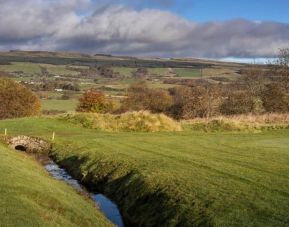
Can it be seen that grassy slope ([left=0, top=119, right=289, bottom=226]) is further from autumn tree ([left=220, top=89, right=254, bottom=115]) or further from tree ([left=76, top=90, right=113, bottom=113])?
tree ([left=76, top=90, right=113, bottom=113])

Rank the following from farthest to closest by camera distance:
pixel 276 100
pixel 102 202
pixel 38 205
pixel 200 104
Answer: pixel 200 104 < pixel 276 100 < pixel 102 202 < pixel 38 205

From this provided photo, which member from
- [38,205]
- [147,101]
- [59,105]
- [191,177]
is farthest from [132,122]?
[59,105]

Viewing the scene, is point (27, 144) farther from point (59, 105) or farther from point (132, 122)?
point (59, 105)

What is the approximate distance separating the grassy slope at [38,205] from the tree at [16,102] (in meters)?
88.4

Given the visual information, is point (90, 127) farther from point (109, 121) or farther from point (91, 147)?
point (91, 147)

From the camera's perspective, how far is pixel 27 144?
55.2 metres

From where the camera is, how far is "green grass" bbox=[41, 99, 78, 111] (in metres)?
141

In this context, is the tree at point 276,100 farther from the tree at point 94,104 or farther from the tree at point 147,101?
the tree at point 94,104

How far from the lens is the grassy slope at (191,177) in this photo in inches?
820

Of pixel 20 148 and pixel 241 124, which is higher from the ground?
pixel 241 124

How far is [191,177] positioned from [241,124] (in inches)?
1445

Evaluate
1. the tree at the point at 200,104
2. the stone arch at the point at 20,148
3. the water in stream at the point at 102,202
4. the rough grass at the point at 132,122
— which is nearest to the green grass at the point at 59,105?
the tree at the point at 200,104

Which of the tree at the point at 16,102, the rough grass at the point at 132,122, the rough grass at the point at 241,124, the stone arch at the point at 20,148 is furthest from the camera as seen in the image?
the tree at the point at 16,102

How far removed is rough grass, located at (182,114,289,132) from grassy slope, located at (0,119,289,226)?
14054 millimetres
